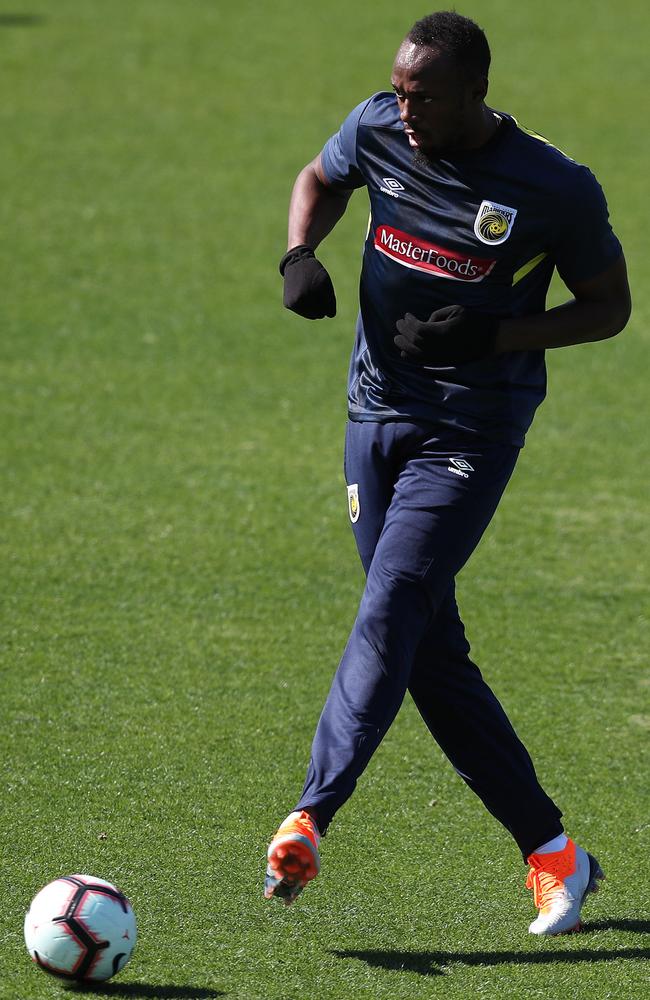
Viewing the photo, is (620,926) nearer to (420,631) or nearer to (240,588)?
(420,631)

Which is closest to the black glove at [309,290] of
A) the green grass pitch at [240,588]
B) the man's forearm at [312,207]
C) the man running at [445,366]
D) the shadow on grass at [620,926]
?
the man running at [445,366]

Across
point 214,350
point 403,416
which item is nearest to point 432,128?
point 403,416

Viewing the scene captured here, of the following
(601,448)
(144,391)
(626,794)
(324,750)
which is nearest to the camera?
(324,750)

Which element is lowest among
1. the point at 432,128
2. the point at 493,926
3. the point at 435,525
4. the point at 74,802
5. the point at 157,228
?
the point at 157,228

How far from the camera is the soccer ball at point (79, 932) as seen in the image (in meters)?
3.85

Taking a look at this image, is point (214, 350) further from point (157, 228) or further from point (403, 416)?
point (403, 416)

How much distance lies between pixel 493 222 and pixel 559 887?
1.84m

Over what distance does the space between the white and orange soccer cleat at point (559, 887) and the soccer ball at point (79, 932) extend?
1.16m

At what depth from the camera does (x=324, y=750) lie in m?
4.08

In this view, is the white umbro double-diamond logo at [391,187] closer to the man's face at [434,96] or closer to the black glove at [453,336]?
the man's face at [434,96]

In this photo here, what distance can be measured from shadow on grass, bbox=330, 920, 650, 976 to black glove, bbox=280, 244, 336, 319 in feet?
5.81

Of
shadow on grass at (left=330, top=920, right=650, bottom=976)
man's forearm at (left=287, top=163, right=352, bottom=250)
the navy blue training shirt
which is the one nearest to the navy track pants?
the navy blue training shirt

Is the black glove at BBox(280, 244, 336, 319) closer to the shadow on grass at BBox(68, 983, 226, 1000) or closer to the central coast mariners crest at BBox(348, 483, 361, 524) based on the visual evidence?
the central coast mariners crest at BBox(348, 483, 361, 524)

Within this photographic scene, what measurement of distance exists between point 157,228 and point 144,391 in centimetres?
369
